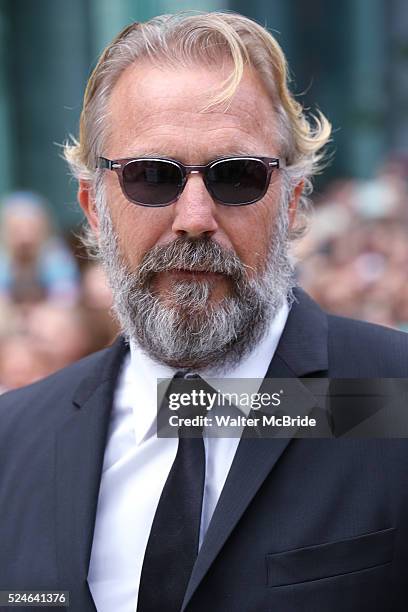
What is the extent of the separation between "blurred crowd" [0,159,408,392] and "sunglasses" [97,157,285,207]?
1.95 m

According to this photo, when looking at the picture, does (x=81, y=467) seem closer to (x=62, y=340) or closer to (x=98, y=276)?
(x=62, y=340)

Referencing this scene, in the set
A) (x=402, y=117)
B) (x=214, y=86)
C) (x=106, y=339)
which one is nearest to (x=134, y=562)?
(x=214, y=86)

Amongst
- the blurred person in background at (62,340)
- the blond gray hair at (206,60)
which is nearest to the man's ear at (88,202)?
the blond gray hair at (206,60)

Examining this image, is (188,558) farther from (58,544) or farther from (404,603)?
(404,603)

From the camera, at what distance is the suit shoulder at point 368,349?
2.27 meters

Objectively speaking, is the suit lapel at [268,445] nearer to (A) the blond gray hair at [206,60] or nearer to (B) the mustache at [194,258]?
(B) the mustache at [194,258]

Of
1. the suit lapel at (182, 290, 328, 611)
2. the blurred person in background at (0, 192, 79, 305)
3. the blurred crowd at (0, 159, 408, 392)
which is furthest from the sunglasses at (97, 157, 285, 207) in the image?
the blurred person in background at (0, 192, 79, 305)

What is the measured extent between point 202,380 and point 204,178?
1.56 ft

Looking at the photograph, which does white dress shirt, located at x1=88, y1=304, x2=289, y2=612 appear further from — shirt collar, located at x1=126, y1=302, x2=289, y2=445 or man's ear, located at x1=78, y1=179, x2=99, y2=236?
man's ear, located at x1=78, y1=179, x2=99, y2=236

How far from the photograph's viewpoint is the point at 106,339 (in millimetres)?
4242

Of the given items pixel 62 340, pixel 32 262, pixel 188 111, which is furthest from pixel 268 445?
pixel 32 262

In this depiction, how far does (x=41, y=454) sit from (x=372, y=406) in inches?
31.7

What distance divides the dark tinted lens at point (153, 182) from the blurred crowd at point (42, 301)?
79 cm

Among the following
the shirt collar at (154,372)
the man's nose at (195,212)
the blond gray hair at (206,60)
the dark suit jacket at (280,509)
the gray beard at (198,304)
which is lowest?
the dark suit jacket at (280,509)
